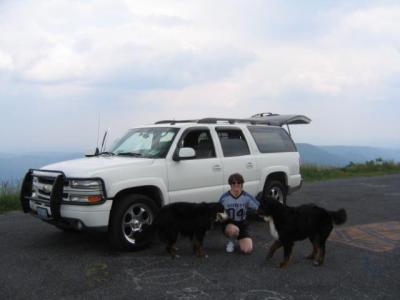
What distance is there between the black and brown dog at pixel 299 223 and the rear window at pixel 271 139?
2796mm

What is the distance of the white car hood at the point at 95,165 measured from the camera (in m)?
6.01

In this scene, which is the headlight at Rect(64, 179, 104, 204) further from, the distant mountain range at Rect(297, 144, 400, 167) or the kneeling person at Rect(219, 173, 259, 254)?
the distant mountain range at Rect(297, 144, 400, 167)

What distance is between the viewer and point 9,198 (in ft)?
36.7

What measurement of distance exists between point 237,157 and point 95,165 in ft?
8.90

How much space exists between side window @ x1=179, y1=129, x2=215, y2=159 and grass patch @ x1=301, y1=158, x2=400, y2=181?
36.6 ft

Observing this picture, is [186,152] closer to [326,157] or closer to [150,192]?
[150,192]

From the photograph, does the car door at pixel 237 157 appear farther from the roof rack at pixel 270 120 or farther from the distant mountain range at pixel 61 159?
the distant mountain range at pixel 61 159

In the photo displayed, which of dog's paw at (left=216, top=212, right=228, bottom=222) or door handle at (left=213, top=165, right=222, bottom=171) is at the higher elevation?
door handle at (left=213, top=165, right=222, bottom=171)

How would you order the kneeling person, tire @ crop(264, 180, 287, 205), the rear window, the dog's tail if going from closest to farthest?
Result: 1. the dog's tail
2. the kneeling person
3. tire @ crop(264, 180, 287, 205)
4. the rear window

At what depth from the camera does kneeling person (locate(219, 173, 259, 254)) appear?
20.9 feet

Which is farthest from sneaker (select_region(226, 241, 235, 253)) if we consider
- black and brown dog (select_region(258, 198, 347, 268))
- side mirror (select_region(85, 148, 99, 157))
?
side mirror (select_region(85, 148, 99, 157))

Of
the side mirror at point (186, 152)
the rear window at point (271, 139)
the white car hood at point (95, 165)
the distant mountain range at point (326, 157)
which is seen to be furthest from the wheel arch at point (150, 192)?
the distant mountain range at point (326, 157)

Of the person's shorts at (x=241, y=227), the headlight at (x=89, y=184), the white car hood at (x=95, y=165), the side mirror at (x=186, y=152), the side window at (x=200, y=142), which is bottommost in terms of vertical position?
the person's shorts at (x=241, y=227)

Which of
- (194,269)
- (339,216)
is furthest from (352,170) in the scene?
(194,269)
